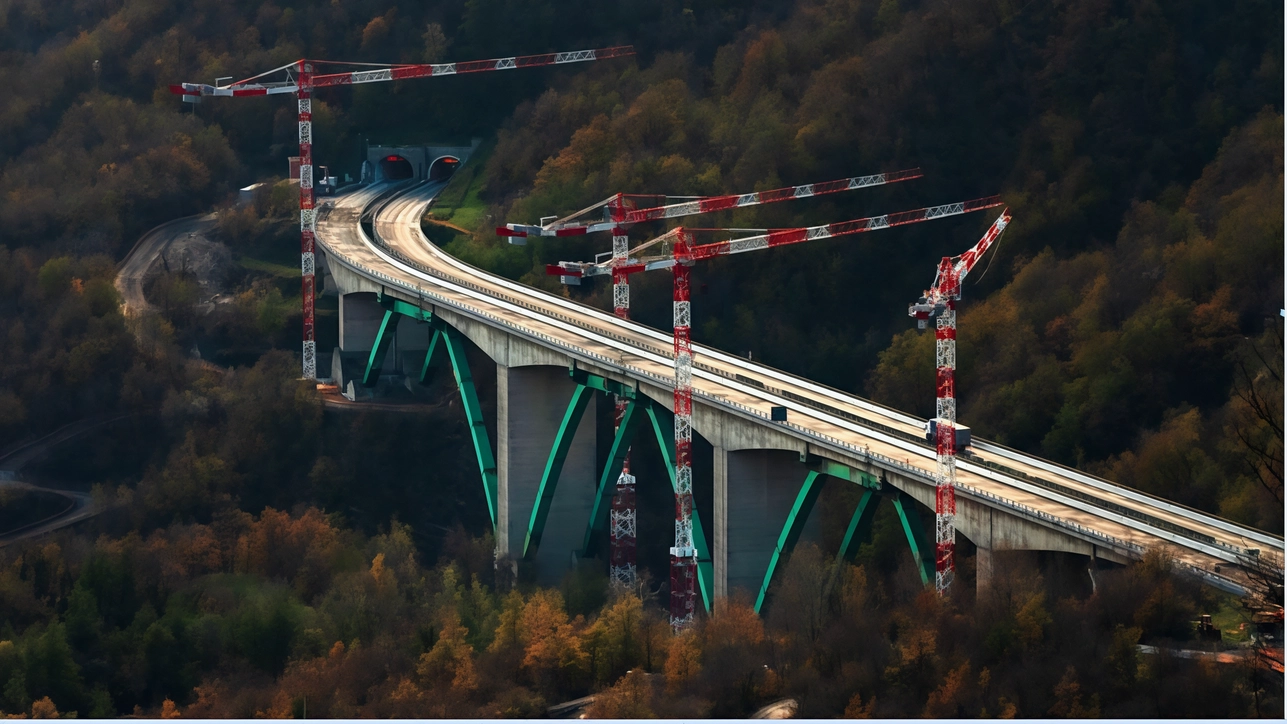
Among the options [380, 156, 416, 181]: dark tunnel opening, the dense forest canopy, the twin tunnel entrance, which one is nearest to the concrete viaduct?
the dense forest canopy

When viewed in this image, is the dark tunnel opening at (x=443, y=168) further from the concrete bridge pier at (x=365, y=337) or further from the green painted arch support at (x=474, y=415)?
the green painted arch support at (x=474, y=415)

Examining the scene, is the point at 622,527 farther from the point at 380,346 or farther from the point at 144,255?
the point at 144,255

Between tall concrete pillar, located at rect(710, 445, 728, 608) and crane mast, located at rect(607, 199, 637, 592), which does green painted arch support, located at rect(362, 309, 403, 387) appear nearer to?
crane mast, located at rect(607, 199, 637, 592)

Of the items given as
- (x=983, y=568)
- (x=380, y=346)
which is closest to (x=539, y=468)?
(x=380, y=346)

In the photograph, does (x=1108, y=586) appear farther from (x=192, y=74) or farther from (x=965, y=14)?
(x=192, y=74)

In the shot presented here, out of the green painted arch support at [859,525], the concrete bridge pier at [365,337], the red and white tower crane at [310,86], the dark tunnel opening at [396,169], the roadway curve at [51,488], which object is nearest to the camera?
the green painted arch support at [859,525]

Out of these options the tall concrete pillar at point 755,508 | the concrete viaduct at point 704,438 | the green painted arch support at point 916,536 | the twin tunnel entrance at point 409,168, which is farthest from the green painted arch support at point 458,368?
the twin tunnel entrance at point 409,168
